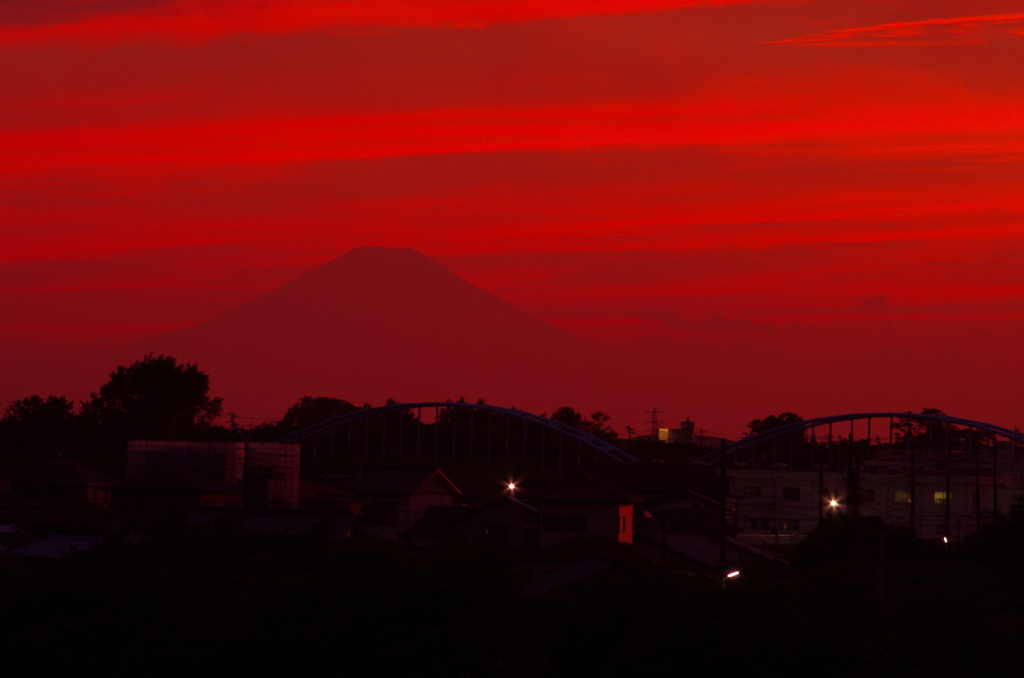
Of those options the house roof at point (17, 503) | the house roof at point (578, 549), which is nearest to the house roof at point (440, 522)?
the house roof at point (578, 549)

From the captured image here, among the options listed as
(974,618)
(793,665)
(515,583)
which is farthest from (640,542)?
(793,665)

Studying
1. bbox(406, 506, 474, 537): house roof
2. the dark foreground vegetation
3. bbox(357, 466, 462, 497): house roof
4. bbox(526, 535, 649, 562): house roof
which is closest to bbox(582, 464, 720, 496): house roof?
bbox(357, 466, 462, 497): house roof

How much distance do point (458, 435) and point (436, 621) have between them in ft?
290

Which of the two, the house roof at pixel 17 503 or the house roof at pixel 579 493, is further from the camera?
the house roof at pixel 17 503

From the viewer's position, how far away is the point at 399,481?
2200 inches

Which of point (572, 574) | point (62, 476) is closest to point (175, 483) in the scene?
point (62, 476)

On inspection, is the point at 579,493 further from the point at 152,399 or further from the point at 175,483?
Result: the point at 152,399

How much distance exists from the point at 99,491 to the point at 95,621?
48.9 meters

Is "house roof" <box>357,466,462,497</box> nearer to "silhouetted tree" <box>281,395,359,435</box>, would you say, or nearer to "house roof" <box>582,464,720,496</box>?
"house roof" <box>582,464,720,496</box>

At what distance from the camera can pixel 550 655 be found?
20547mm

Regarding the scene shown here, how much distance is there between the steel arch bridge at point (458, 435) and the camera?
89.4 m

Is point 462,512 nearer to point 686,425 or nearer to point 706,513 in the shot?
point 706,513

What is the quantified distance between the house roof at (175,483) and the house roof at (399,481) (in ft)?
24.3

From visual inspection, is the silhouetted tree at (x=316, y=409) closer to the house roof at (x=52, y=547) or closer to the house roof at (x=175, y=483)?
the house roof at (x=175, y=483)
